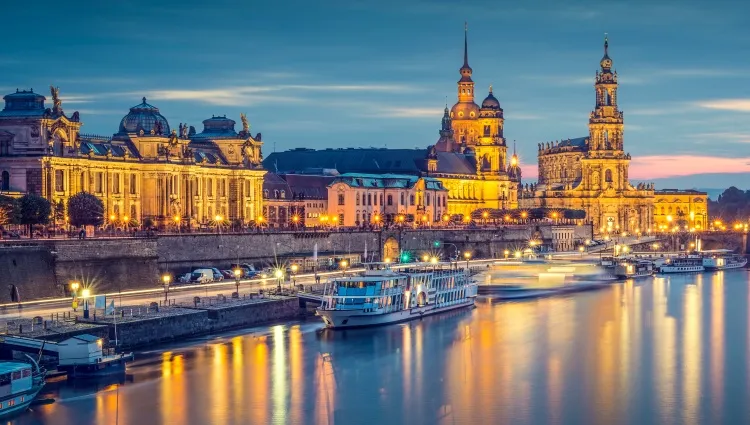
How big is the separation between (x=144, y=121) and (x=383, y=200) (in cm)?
3697

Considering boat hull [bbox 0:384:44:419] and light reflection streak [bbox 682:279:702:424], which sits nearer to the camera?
boat hull [bbox 0:384:44:419]

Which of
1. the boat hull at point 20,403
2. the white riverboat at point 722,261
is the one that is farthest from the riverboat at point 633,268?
the boat hull at point 20,403

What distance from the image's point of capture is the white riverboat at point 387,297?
212 feet

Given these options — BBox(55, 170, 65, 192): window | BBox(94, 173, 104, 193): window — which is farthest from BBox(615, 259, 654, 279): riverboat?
BBox(55, 170, 65, 192): window

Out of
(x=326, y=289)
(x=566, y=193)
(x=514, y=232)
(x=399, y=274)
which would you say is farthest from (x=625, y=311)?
(x=566, y=193)

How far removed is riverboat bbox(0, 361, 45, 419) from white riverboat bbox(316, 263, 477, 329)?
22.4m

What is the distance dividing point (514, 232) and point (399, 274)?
57.9 metres

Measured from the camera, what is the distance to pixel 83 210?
7800 cm

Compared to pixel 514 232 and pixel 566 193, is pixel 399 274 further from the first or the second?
pixel 566 193

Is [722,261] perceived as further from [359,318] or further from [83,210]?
[83,210]

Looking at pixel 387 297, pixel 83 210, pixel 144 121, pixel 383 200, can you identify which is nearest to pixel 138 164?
pixel 144 121

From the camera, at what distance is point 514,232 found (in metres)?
127

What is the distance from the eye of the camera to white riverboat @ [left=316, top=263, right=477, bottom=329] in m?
64.8

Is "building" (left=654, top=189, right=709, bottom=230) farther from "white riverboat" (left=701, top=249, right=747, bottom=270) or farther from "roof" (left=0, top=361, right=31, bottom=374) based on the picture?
"roof" (left=0, top=361, right=31, bottom=374)
